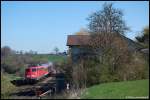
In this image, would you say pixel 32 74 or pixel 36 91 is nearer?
pixel 36 91

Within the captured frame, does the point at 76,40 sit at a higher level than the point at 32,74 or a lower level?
higher

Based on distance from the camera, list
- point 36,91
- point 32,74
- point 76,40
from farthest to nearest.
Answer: point 32,74 < point 76,40 < point 36,91

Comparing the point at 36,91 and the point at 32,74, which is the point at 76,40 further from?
the point at 36,91

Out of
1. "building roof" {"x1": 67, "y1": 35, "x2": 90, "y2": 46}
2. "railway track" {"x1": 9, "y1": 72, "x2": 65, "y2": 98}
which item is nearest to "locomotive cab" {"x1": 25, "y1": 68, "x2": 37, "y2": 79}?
"railway track" {"x1": 9, "y1": 72, "x2": 65, "y2": 98}

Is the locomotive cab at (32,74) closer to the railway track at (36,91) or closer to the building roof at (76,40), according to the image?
the railway track at (36,91)

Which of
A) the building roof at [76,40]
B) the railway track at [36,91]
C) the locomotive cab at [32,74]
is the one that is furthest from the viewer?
the locomotive cab at [32,74]

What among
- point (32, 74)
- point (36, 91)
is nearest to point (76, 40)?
point (32, 74)

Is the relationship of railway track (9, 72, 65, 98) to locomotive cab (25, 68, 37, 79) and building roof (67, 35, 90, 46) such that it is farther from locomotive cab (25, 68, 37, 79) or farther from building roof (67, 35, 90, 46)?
building roof (67, 35, 90, 46)

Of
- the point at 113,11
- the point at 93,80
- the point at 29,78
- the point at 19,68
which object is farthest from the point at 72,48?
the point at 19,68

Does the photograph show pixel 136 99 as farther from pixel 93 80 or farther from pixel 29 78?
pixel 29 78

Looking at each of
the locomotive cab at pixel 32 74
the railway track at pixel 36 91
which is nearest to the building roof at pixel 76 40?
the locomotive cab at pixel 32 74

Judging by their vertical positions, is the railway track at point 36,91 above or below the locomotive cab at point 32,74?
below

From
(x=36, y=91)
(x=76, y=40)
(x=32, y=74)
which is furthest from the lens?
(x=32, y=74)

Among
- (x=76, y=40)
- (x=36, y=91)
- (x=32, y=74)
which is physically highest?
(x=76, y=40)
